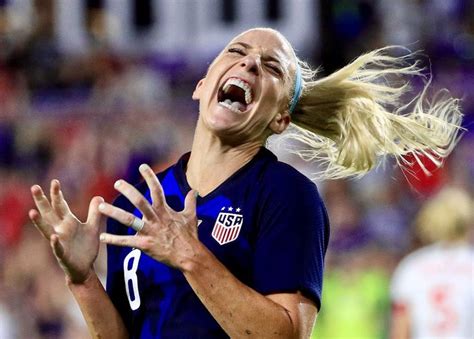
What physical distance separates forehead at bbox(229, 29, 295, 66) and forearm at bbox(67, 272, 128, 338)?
827 mm

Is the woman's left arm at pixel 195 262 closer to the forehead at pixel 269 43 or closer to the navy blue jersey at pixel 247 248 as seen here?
the navy blue jersey at pixel 247 248

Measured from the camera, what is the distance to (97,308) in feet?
11.8

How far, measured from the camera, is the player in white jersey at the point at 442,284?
6.52m

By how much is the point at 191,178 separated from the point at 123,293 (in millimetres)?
391

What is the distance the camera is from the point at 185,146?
9.45 metres

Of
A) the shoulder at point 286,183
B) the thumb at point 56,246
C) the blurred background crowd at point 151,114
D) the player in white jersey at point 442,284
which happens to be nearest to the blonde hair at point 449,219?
the player in white jersey at point 442,284

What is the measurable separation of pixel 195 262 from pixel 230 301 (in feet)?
0.43

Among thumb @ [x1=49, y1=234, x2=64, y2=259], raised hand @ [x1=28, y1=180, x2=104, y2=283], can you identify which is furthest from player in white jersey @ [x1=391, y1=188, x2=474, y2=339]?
thumb @ [x1=49, y1=234, x2=64, y2=259]

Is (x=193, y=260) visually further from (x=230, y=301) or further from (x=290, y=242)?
(x=290, y=242)

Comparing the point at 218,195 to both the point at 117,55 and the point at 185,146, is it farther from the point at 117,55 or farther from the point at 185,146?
the point at 117,55

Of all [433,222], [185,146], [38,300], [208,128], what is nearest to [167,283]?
[208,128]

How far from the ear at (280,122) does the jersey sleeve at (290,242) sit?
1.16ft

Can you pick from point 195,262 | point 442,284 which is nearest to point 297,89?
point 195,262

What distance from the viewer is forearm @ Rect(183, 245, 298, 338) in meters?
3.09
